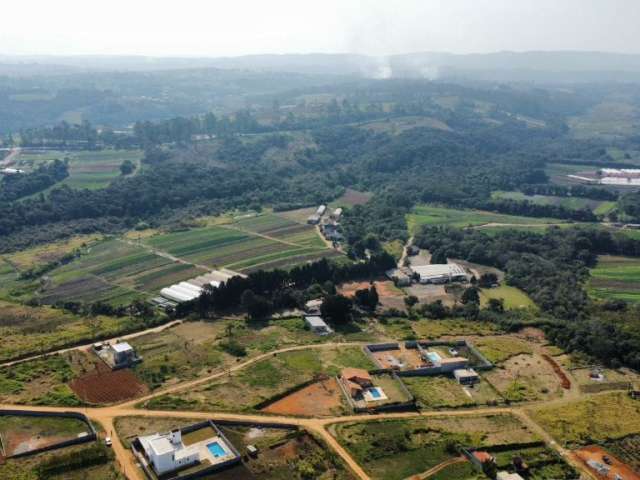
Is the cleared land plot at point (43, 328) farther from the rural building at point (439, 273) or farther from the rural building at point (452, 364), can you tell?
the rural building at point (439, 273)

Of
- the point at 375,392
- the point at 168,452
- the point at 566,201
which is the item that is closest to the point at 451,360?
the point at 375,392

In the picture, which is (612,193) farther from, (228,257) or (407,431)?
(407,431)

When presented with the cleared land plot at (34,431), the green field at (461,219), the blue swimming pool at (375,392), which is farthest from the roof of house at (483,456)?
the green field at (461,219)

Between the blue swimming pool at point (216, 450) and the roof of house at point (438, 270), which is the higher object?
the blue swimming pool at point (216, 450)

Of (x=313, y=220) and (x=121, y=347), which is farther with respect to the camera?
(x=313, y=220)

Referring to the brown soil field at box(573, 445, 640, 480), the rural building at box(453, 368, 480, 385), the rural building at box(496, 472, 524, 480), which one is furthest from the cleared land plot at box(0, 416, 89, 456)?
the brown soil field at box(573, 445, 640, 480)

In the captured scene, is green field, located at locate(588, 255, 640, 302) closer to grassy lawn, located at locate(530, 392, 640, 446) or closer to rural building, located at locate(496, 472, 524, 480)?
grassy lawn, located at locate(530, 392, 640, 446)

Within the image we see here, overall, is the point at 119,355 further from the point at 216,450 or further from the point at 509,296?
the point at 509,296
